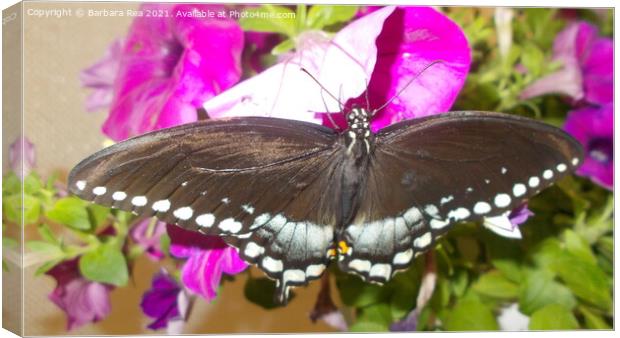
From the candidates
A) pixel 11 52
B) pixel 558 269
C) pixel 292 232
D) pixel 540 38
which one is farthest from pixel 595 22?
pixel 11 52

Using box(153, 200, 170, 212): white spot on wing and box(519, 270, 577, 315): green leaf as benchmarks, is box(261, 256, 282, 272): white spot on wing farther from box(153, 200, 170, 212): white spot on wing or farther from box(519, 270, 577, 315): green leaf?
box(519, 270, 577, 315): green leaf

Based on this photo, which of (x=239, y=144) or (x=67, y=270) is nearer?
(x=239, y=144)

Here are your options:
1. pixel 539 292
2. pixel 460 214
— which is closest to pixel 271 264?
pixel 460 214

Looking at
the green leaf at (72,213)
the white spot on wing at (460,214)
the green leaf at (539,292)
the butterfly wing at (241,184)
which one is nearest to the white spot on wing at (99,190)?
the butterfly wing at (241,184)

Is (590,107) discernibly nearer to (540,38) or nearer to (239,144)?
(540,38)

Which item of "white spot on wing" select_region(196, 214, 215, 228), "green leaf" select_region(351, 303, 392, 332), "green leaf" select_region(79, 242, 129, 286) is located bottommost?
"green leaf" select_region(351, 303, 392, 332)

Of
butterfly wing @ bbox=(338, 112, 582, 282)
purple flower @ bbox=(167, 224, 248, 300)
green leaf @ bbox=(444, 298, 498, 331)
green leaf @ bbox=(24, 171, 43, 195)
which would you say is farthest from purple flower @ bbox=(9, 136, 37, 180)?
green leaf @ bbox=(444, 298, 498, 331)

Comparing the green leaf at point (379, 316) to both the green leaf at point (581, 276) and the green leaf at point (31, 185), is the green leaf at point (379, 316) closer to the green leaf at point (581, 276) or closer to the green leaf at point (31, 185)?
the green leaf at point (581, 276)
